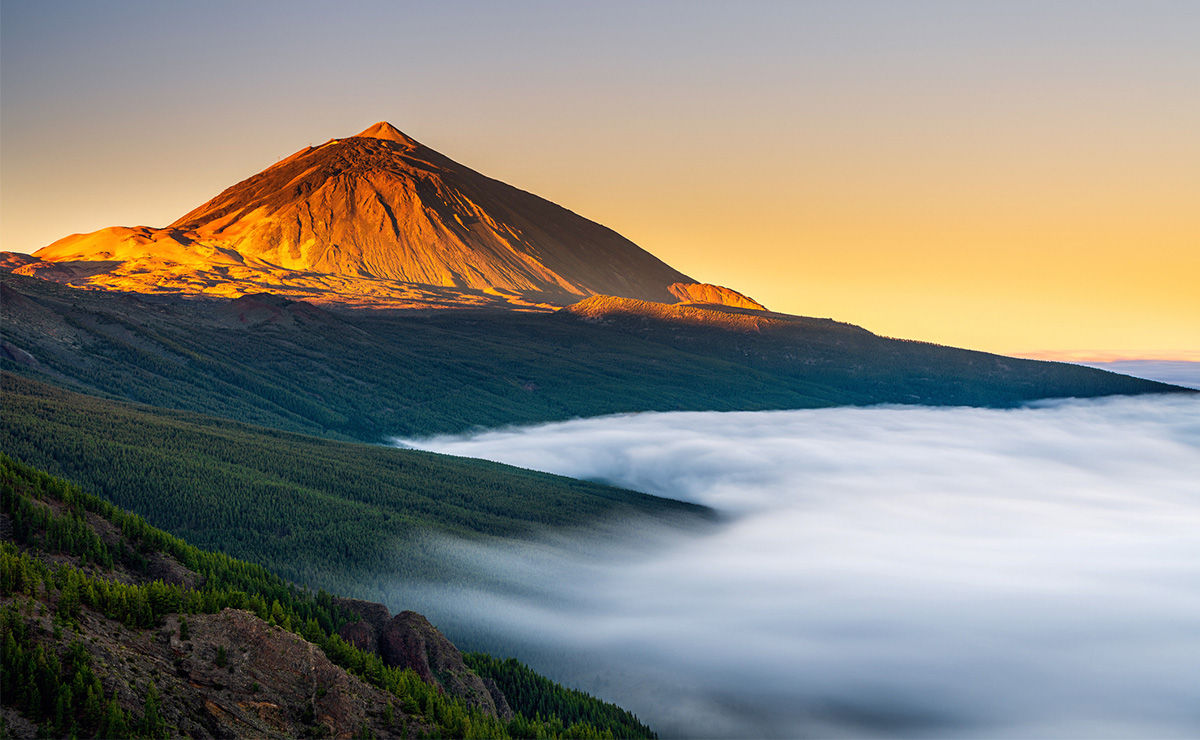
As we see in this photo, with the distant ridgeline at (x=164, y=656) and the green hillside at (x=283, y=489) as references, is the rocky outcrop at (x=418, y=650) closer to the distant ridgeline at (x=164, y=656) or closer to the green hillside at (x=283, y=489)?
the distant ridgeline at (x=164, y=656)

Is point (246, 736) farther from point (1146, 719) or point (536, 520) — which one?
point (536, 520)

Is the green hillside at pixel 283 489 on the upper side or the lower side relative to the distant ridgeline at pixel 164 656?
lower

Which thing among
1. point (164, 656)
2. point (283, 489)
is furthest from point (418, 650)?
point (283, 489)

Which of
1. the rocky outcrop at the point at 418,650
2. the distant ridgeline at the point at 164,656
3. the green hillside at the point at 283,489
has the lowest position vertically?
the green hillside at the point at 283,489

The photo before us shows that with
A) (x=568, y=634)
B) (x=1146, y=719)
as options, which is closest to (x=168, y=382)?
(x=568, y=634)

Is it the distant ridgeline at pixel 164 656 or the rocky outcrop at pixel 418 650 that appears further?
the rocky outcrop at pixel 418 650

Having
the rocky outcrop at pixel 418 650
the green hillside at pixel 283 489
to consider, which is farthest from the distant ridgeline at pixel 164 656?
the green hillside at pixel 283 489

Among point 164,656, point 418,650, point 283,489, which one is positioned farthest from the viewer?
point 283,489

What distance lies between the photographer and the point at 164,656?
2380 cm

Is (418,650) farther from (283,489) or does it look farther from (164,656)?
(283,489)

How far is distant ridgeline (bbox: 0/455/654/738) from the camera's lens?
19.9 metres

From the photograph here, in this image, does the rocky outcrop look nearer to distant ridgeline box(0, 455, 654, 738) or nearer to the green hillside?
distant ridgeline box(0, 455, 654, 738)

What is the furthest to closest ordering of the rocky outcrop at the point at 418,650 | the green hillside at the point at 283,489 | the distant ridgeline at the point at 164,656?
the green hillside at the point at 283,489, the rocky outcrop at the point at 418,650, the distant ridgeline at the point at 164,656

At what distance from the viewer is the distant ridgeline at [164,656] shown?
65.4 feet
